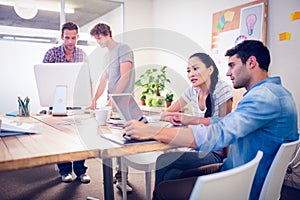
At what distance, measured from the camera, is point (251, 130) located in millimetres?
968

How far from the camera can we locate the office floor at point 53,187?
7.10 feet

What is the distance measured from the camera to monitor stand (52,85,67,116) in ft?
6.13

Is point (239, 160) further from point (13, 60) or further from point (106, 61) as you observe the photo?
point (13, 60)

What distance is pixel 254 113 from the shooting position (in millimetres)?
949

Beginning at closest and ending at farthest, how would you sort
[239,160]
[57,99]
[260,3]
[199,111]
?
[239,160], [199,111], [57,99], [260,3]

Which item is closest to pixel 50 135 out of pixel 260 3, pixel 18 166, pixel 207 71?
pixel 18 166

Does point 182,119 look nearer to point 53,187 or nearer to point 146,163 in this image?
point 146,163

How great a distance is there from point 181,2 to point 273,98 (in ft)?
9.95

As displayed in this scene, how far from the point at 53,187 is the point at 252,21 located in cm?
246

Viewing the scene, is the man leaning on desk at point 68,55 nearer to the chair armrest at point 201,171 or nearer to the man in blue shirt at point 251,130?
the chair armrest at point 201,171

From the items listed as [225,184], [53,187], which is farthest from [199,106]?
[53,187]

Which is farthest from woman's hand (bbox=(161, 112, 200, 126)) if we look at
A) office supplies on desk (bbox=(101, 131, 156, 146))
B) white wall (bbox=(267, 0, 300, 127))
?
white wall (bbox=(267, 0, 300, 127))

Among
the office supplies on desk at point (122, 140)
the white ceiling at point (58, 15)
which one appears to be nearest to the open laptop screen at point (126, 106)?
the office supplies on desk at point (122, 140)

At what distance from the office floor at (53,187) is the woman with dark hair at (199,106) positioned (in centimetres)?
80
